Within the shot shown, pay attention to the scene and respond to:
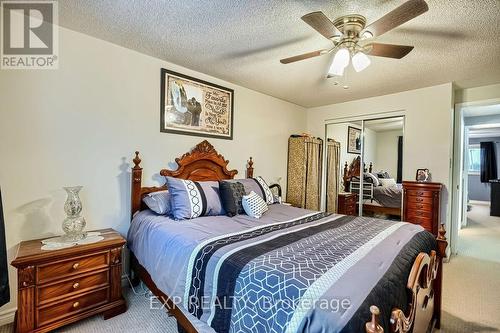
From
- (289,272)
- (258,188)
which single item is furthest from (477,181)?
(289,272)

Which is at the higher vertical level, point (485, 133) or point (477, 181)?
point (485, 133)

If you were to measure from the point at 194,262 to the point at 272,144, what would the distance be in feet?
9.49

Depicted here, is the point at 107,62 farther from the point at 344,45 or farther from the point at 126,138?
the point at 344,45

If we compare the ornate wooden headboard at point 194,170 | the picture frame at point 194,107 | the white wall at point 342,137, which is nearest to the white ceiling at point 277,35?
the picture frame at point 194,107

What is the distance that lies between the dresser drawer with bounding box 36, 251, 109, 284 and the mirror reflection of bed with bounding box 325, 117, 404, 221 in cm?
369

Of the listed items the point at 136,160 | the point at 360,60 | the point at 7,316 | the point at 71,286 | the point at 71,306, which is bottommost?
the point at 7,316

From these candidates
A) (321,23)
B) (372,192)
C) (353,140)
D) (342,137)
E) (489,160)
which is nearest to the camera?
(321,23)

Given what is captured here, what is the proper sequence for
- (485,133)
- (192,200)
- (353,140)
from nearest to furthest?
(192,200) → (353,140) → (485,133)

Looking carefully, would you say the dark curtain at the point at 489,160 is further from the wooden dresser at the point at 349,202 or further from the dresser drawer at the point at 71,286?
the dresser drawer at the point at 71,286

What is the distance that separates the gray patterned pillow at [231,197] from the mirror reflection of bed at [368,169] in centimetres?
243

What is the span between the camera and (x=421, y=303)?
149 cm

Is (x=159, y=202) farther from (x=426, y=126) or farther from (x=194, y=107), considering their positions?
(x=426, y=126)

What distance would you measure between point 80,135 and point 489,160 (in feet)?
35.9

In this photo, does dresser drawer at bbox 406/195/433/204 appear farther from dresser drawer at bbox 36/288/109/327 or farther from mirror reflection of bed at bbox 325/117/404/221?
dresser drawer at bbox 36/288/109/327
